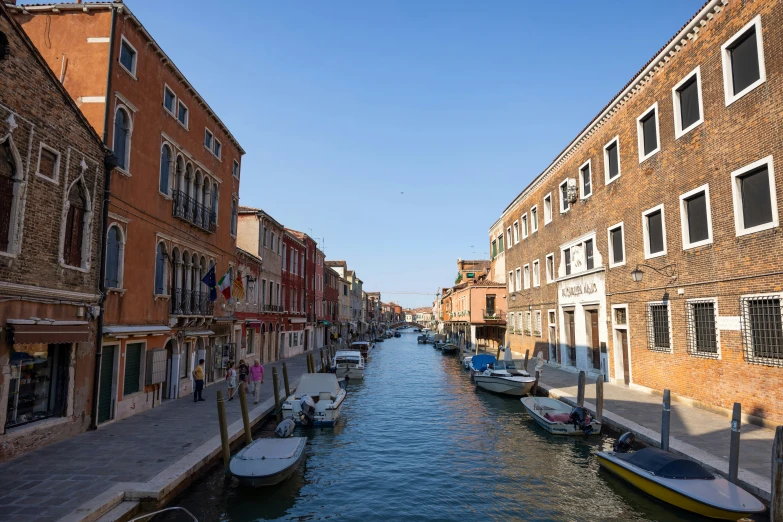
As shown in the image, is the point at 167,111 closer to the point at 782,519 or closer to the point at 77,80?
the point at 77,80

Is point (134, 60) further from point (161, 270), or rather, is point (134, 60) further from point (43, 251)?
point (43, 251)

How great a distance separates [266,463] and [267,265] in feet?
73.8

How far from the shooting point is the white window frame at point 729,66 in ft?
39.9

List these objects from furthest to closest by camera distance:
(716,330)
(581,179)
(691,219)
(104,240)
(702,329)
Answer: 1. (581,179)
2. (691,219)
3. (702,329)
4. (716,330)
5. (104,240)

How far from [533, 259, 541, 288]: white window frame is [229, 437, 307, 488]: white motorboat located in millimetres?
23257

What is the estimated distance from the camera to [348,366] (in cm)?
2933

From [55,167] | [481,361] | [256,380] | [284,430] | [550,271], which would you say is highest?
[55,167]

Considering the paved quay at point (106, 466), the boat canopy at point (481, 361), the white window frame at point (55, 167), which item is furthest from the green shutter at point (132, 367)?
the boat canopy at point (481, 361)

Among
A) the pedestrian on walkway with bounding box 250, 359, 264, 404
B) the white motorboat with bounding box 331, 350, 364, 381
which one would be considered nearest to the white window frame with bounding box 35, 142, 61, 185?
the pedestrian on walkway with bounding box 250, 359, 264, 404

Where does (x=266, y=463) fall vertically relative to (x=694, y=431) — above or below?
below

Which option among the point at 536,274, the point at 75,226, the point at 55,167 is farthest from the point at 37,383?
the point at 536,274

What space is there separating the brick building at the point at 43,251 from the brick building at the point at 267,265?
54.3 ft

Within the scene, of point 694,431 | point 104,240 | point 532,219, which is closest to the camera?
point 694,431

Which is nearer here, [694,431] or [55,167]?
[55,167]
